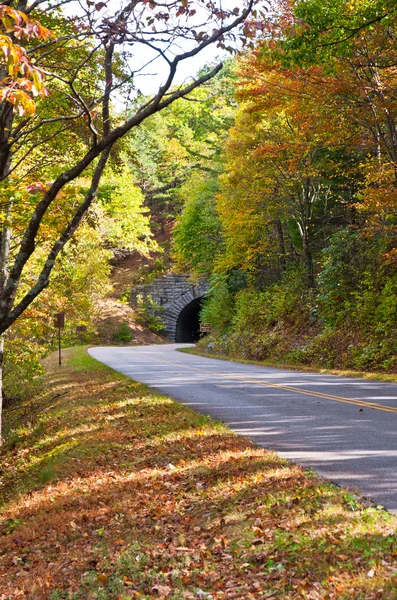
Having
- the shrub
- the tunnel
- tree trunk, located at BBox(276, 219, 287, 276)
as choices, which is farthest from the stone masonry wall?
tree trunk, located at BBox(276, 219, 287, 276)

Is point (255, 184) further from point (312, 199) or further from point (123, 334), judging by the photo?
point (123, 334)

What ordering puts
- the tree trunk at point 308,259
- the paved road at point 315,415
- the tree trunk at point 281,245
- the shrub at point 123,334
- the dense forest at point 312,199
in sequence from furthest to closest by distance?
the shrub at point 123,334
the tree trunk at point 281,245
the tree trunk at point 308,259
the dense forest at point 312,199
the paved road at point 315,415

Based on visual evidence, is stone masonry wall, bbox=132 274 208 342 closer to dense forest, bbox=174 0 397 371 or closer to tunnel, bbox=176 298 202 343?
tunnel, bbox=176 298 202 343

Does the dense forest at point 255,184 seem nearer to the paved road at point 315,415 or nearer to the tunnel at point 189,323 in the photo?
the paved road at point 315,415

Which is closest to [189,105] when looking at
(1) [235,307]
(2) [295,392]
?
(1) [235,307]

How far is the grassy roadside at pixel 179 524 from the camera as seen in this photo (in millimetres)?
4504

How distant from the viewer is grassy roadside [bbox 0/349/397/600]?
14.8ft

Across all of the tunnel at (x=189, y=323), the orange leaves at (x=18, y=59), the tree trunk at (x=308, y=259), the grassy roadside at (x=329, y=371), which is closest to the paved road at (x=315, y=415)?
the grassy roadside at (x=329, y=371)

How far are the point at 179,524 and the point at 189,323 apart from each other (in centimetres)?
4993

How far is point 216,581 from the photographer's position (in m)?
4.72

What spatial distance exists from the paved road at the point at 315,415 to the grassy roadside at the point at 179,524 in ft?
1.43

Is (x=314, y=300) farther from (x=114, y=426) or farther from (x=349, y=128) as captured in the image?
(x=114, y=426)

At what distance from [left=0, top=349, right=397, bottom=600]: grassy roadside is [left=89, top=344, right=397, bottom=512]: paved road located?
0.44 metres

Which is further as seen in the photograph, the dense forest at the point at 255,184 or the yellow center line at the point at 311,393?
the yellow center line at the point at 311,393
